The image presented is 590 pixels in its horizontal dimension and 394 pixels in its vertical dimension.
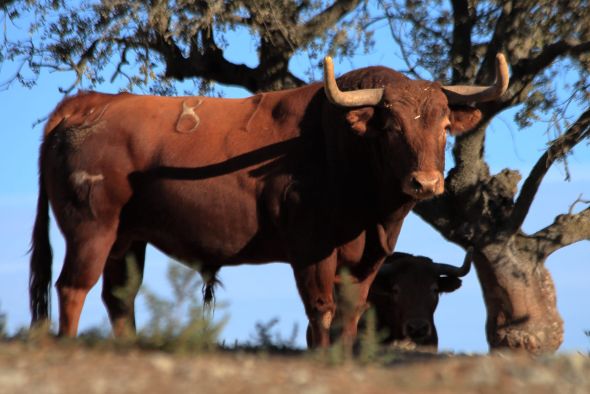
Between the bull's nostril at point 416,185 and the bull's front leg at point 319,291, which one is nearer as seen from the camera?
the bull's nostril at point 416,185

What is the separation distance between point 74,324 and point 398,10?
28.6ft

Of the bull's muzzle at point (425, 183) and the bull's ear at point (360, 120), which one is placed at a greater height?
the bull's ear at point (360, 120)

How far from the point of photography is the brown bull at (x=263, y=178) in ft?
28.6

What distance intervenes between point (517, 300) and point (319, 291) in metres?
6.54

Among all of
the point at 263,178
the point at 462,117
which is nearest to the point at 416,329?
the point at 462,117

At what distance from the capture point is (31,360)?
5637mm

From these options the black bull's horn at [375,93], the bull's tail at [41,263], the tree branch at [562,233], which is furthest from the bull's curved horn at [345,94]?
the tree branch at [562,233]

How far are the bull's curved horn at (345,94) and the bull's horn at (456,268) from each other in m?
4.82

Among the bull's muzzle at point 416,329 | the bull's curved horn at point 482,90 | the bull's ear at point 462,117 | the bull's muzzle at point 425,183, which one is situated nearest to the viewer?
the bull's muzzle at point 425,183

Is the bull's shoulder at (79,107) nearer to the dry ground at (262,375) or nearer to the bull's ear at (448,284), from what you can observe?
the dry ground at (262,375)

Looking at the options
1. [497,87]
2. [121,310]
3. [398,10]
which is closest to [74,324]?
[121,310]

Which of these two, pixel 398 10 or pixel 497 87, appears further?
pixel 398 10

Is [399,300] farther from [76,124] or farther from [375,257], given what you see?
[76,124]

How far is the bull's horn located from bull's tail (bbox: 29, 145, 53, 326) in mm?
5441
